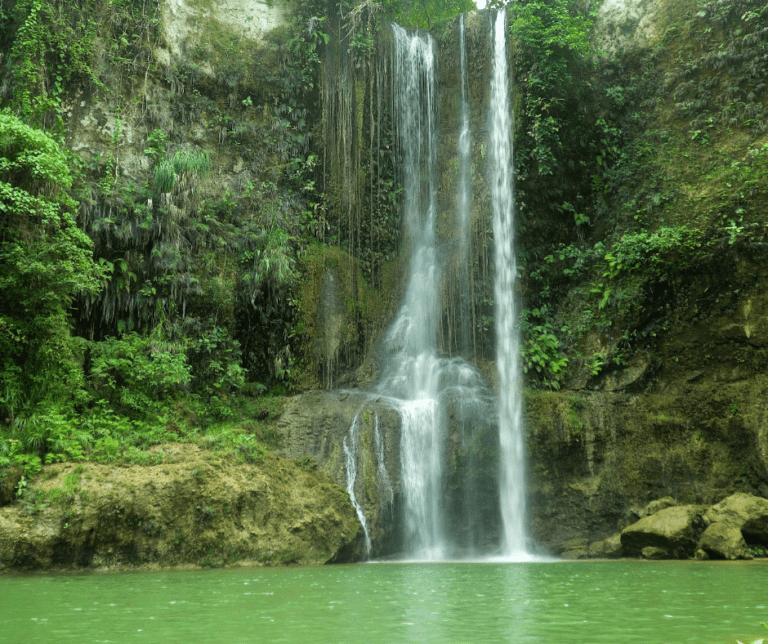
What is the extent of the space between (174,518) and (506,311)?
419 inches

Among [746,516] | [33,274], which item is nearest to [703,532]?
[746,516]

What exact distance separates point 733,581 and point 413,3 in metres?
21.7

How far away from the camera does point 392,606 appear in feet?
20.3

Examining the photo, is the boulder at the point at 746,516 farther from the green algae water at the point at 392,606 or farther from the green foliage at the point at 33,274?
the green foliage at the point at 33,274

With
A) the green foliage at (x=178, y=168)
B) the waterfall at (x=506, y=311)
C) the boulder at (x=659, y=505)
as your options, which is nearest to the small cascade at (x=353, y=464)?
the waterfall at (x=506, y=311)

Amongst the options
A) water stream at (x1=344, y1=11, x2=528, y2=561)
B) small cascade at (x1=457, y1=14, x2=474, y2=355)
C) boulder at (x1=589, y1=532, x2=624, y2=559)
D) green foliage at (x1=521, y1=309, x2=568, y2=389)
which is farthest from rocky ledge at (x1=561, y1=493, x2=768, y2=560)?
small cascade at (x1=457, y1=14, x2=474, y2=355)

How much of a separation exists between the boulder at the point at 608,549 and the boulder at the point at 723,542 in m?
1.68

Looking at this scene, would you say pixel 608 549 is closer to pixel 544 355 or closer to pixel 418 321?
pixel 544 355

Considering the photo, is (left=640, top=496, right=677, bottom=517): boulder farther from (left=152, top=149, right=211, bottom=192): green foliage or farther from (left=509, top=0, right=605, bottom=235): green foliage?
(left=152, top=149, right=211, bottom=192): green foliage

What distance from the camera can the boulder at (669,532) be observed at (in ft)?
38.8

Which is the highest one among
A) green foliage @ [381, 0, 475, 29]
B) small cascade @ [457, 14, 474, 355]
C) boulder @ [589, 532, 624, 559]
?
green foliage @ [381, 0, 475, 29]

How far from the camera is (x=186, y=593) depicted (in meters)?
7.31

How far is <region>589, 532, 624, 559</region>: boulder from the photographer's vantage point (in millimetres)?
12984

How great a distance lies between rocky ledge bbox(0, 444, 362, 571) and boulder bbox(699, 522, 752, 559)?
6372mm
